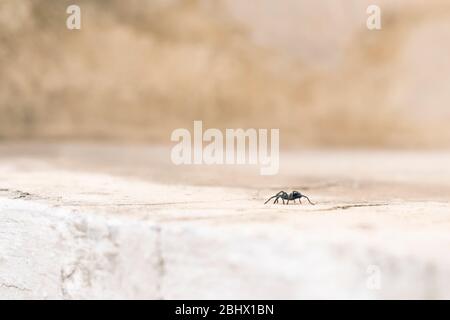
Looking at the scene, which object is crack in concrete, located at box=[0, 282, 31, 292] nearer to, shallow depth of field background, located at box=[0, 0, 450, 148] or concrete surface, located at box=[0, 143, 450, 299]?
concrete surface, located at box=[0, 143, 450, 299]

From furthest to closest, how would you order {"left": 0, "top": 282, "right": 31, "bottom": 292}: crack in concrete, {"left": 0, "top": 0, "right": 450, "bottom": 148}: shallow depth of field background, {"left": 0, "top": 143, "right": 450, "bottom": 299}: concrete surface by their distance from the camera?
{"left": 0, "top": 0, "right": 450, "bottom": 148}: shallow depth of field background, {"left": 0, "top": 282, "right": 31, "bottom": 292}: crack in concrete, {"left": 0, "top": 143, "right": 450, "bottom": 299}: concrete surface

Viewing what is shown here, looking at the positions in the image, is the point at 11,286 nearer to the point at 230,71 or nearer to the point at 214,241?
the point at 214,241

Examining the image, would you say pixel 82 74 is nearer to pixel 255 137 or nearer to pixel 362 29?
pixel 255 137

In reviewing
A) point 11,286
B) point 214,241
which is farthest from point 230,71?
point 214,241

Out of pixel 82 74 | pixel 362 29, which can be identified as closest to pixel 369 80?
pixel 362 29

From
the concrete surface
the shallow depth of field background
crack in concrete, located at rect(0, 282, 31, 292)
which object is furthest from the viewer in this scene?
the shallow depth of field background

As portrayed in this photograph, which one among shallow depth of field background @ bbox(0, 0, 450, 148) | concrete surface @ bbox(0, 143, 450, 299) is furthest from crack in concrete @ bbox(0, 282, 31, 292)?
shallow depth of field background @ bbox(0, 0, 450, 148)
